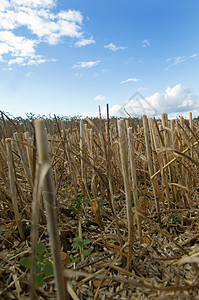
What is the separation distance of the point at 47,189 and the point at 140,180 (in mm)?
1639

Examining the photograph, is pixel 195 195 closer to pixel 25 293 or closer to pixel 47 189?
pixel 25 293

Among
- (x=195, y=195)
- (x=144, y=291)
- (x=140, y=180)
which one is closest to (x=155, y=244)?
(x=144, y=291)

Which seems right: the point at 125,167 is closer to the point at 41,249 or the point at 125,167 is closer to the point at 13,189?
the point at 41,249

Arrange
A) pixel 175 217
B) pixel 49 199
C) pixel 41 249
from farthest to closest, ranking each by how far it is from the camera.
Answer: pixel 175 217 → pixel 41 249 → pixel 49 199

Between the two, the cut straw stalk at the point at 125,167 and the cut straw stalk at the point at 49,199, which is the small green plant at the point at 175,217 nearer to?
the cut straw stalk at the point at 125,167

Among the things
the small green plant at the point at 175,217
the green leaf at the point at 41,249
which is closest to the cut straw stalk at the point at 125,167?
the green leaf at the point at 41,249

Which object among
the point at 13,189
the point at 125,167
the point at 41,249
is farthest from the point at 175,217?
the point at 13,189

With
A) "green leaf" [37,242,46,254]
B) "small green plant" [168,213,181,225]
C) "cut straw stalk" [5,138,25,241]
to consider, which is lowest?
"small green plant" [168,213,181,225]

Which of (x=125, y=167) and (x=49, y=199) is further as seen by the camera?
(x=125, y=167)

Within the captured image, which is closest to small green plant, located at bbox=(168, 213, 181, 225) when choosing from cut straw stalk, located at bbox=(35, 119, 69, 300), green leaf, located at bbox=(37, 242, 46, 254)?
green leaf, located at bbox=(37, 242, 46, 254)

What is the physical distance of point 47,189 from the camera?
1.76 feet

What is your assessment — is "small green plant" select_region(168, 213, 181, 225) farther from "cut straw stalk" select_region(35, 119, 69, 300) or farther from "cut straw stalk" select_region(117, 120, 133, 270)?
"cut straw stalk" select_region(35, 119, 69, 300)

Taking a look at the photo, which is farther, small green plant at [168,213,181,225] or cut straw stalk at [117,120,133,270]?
small green plant at [168,213,181,225]

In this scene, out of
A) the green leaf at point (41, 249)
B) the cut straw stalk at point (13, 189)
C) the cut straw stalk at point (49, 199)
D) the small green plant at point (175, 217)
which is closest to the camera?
the cut straw stalk at point (49, 199)
